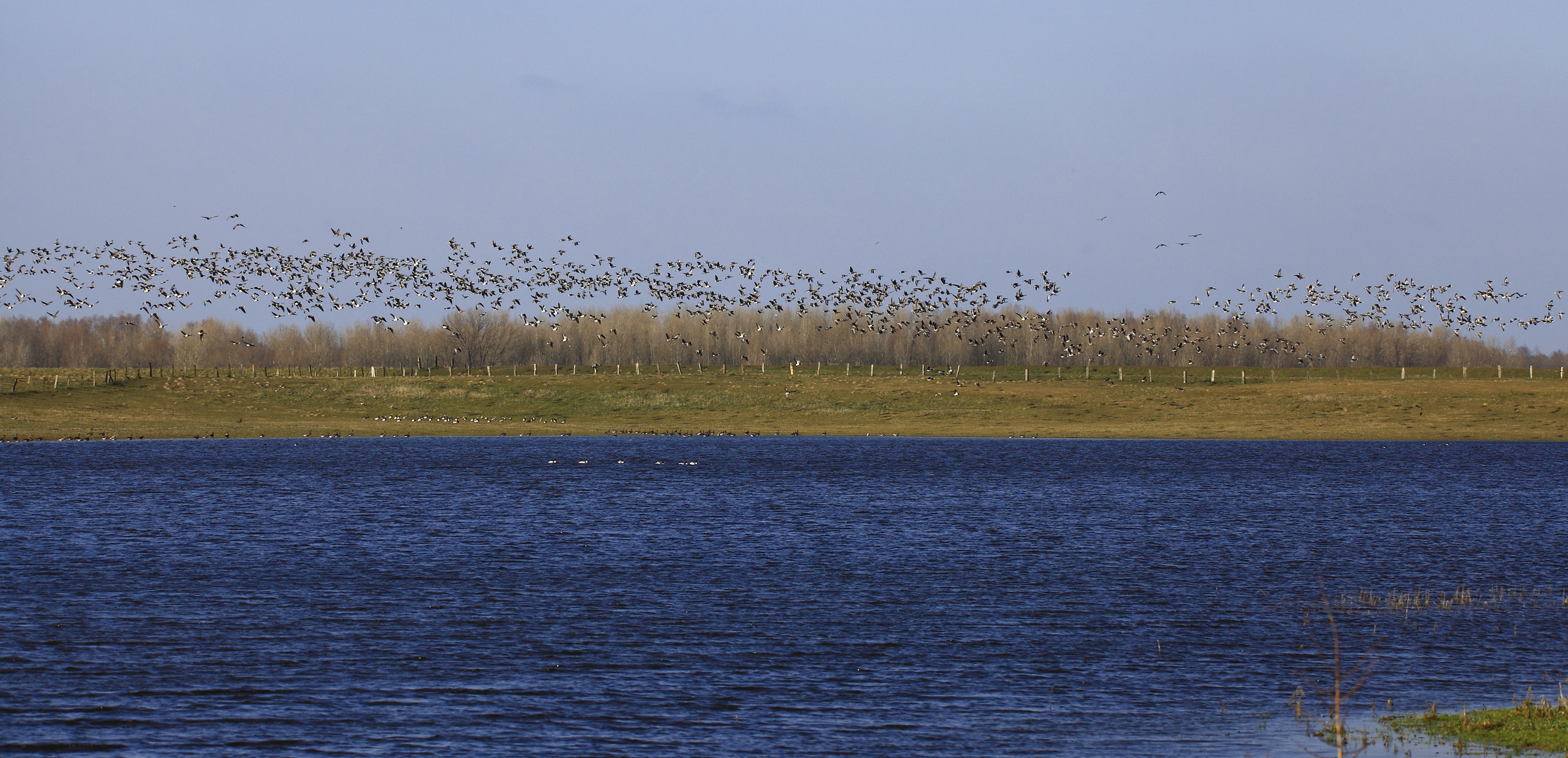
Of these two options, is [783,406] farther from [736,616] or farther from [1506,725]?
[1506,725]

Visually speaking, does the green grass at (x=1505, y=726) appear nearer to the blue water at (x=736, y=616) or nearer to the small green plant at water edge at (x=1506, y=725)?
the small green plant at water edge at (x=1506, y=725)

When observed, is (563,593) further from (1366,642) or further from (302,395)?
(302,395)

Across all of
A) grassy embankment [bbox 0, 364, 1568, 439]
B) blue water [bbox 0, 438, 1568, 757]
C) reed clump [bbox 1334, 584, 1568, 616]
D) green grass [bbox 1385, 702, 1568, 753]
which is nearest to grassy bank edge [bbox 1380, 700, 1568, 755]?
green grass [bbox 1385, 702, 1568, 753]

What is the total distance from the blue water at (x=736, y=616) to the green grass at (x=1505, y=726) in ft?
4.69

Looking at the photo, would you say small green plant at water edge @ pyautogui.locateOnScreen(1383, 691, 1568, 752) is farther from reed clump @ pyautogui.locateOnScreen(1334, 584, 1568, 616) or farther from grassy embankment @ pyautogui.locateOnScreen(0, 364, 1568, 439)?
grassy embankment @ pyautogui.locateOnScreen(0, 364, 1568, 439)

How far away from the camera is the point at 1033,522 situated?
5294 centimetres

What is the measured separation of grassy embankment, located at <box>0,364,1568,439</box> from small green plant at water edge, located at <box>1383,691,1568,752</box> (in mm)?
92594

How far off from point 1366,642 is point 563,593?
58.5 ft

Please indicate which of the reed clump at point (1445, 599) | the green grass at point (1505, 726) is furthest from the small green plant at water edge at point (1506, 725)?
the reed clump at point (1445, 599)

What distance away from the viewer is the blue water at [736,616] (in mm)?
20938

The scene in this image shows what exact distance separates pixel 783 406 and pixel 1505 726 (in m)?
116

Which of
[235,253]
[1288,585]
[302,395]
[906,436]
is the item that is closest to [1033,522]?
[1288,585]

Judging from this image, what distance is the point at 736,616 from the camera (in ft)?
101

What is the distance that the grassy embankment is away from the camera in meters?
115
